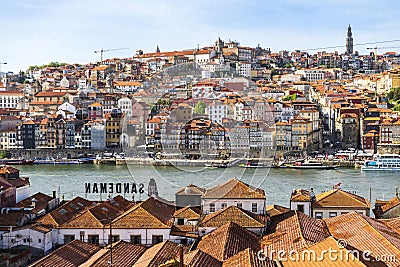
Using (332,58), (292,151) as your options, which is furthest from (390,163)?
(332,58)

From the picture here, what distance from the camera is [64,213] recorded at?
6.55m

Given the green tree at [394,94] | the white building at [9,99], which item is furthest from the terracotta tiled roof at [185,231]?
the white building at [9,99]

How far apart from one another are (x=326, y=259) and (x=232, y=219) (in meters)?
1.89

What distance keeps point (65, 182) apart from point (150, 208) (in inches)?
323

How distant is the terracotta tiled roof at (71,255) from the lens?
475cm

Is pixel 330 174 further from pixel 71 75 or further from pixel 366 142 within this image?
pixel 71 75

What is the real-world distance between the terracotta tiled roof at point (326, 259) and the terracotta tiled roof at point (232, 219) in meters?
1.46

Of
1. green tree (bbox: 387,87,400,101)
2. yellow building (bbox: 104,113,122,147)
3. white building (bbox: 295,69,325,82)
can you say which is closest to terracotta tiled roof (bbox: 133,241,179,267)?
yellow building (bbox: 104,113,122,147)

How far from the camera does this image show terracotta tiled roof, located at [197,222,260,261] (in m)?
4.73

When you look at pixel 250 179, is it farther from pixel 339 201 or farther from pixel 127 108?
pixel 339 201

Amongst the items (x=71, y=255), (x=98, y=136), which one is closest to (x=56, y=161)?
(x=98, y=136)

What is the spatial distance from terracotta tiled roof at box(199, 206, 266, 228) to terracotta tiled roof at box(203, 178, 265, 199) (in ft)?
0.83

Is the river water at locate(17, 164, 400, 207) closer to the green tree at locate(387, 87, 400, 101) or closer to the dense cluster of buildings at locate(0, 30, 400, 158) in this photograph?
the dense cluster of buildings at locate(0, 30, 400, 158)

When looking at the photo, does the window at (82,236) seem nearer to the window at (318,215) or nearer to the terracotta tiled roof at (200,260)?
the terracotta tiled roof at (200,260)
